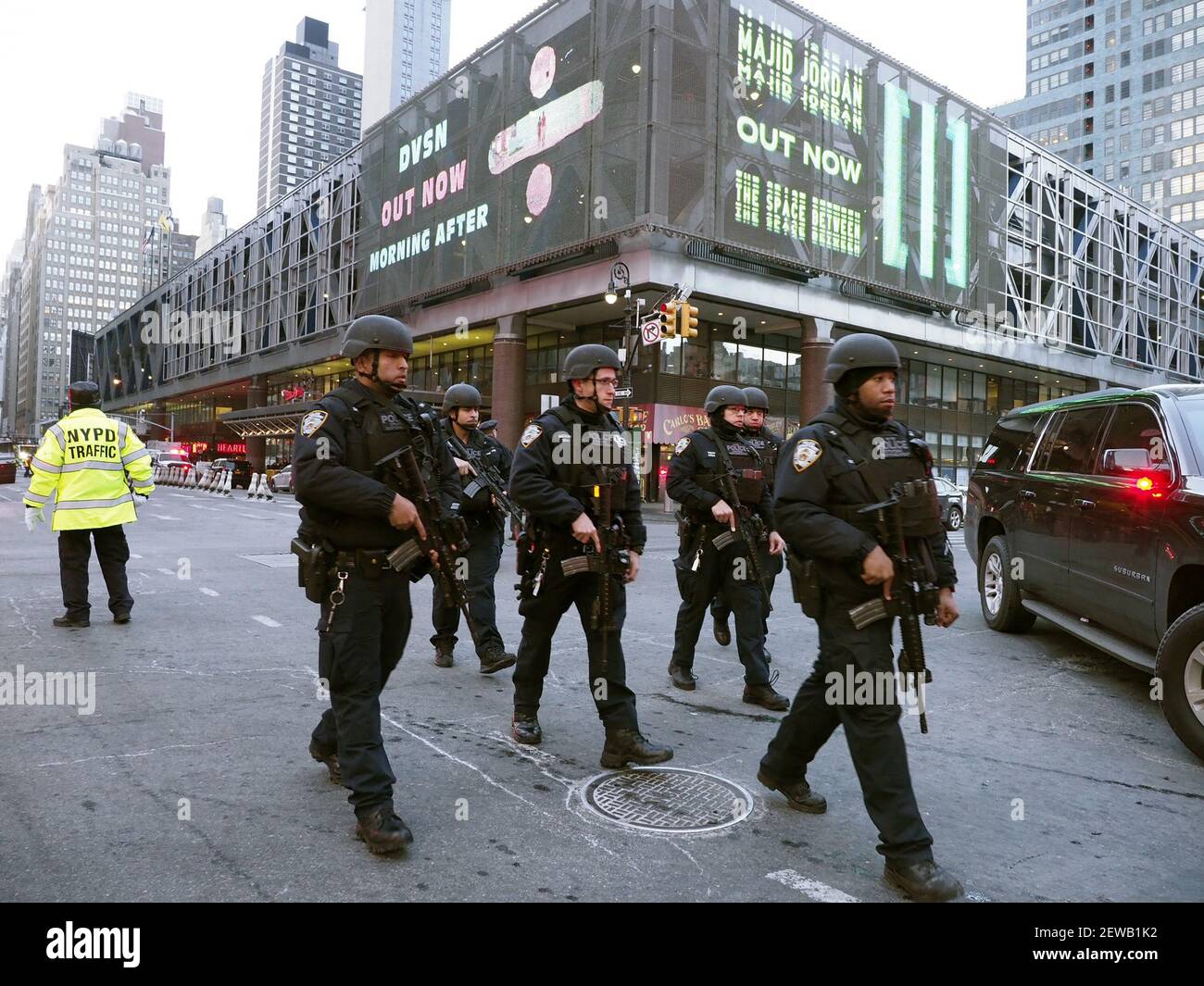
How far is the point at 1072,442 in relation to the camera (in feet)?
20.4

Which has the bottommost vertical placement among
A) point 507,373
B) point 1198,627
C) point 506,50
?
point 1198,627

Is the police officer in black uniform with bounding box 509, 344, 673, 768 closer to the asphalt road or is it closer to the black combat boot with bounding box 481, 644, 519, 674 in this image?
the asphalt road

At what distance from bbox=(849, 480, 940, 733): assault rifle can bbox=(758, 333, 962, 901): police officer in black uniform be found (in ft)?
0.15

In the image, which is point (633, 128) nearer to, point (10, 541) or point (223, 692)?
point (10, 541)

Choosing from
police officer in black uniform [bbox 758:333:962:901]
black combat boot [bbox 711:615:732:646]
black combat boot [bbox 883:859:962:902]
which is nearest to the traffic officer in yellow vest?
black combat boot [bbox 711:615:732:646]

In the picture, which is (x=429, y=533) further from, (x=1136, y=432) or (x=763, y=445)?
(x=1136, y=432)

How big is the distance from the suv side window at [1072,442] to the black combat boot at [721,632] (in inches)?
109

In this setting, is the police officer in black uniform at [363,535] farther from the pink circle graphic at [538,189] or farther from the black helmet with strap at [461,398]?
the pink circle graphic at [538,189]

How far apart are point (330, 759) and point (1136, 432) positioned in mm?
5227

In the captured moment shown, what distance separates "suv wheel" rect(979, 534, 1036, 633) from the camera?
281 inches

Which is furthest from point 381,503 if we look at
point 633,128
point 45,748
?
point 633,128

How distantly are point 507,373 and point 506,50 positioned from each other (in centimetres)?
1203

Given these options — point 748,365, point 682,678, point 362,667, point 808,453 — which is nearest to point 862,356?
point 808,453
